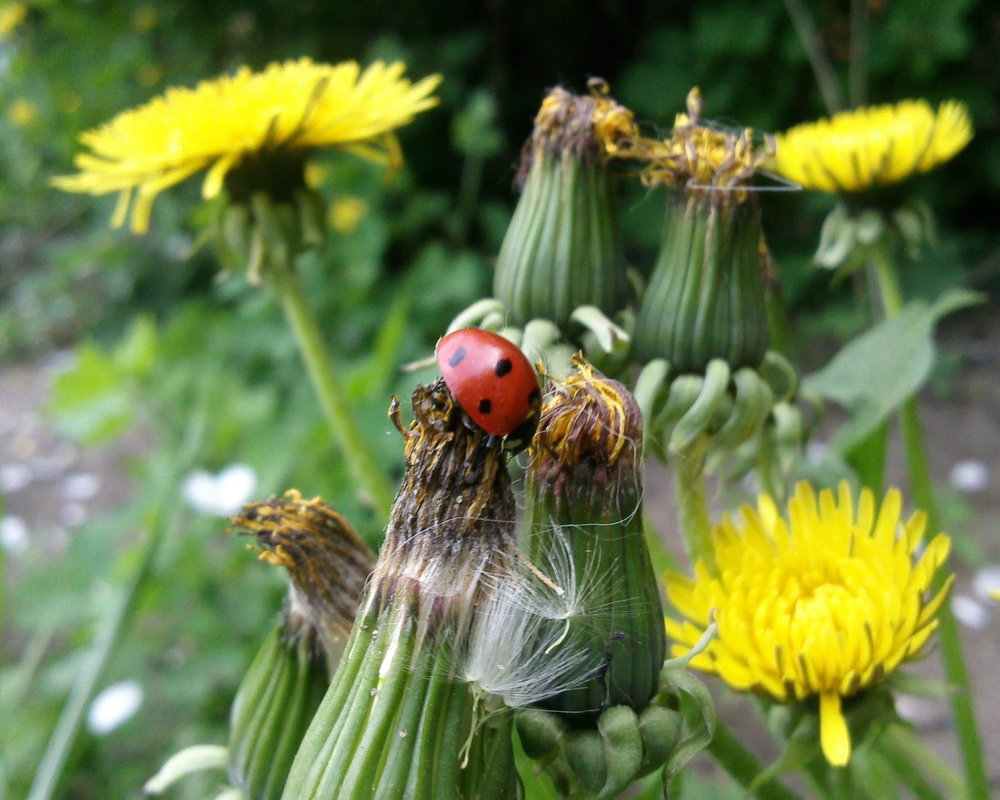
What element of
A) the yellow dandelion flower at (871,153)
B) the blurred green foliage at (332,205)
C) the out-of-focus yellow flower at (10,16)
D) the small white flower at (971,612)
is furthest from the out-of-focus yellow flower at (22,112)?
the small white flower at (971,612)

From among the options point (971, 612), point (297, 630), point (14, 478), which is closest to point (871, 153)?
point (297, 630)

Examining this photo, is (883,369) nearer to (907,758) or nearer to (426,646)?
(907,758)

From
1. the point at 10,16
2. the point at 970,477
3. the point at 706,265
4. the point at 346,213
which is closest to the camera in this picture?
the point at 706,265

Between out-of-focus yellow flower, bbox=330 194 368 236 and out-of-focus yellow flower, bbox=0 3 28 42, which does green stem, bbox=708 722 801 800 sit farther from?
out-of-focus yellow flower, bbox=0 3 28 42

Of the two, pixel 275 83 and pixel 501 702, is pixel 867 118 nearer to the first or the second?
pixel 275 83

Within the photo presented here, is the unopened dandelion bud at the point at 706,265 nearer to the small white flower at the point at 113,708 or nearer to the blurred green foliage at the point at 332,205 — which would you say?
the blurred green foliage at the point at 332,205

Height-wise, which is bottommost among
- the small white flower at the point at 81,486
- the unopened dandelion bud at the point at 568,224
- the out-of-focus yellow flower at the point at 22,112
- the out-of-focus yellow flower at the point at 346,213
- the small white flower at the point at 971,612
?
the small white flower at the point at 971,612
